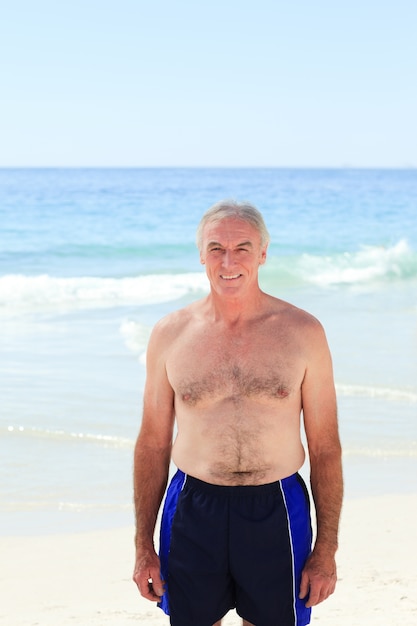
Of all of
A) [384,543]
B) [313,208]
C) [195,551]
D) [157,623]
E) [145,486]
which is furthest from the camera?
[313,208]

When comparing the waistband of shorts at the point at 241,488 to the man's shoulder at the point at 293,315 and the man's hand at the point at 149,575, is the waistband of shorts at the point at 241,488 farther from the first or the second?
the man's shoulder at the point at 293,315

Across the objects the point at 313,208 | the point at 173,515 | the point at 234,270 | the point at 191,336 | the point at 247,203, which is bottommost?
the point at 173,515

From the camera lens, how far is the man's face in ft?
8.58

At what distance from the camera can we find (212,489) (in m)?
2.60

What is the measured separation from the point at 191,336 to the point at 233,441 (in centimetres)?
33

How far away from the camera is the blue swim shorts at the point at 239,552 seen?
2555mm

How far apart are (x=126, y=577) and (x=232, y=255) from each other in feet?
7.96

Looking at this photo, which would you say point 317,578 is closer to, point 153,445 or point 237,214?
point 153,445

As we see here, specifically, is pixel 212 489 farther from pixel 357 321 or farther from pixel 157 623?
pixel 357 321

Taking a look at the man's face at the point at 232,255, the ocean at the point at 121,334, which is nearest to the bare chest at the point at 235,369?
the man's face at the point at 232,255

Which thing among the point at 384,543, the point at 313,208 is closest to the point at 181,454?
the point at 384,543

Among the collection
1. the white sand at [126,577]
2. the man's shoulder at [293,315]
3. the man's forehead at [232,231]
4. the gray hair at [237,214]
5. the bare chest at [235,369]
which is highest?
the gray hair at [237,214]

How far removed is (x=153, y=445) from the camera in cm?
279

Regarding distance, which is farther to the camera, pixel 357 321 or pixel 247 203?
pixel 357 321
